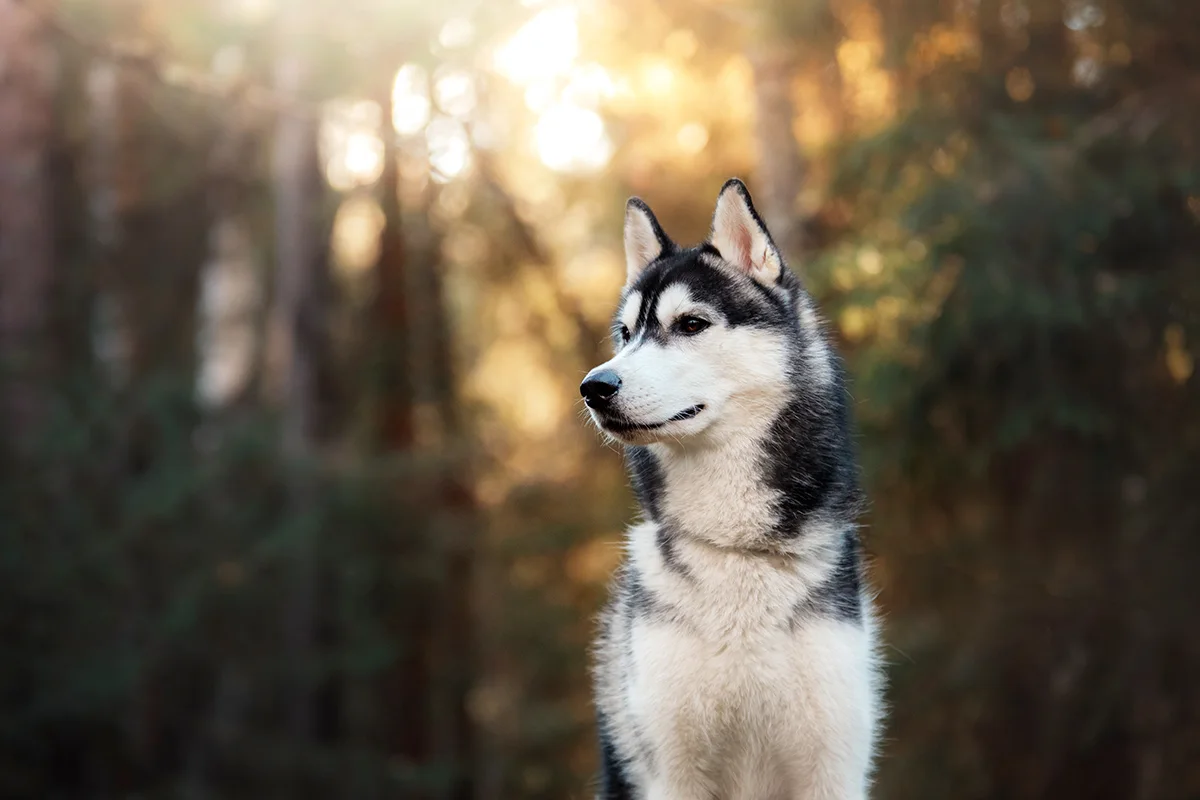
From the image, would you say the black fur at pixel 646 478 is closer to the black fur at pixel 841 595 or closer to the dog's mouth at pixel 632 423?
the dog's mouth at pixel 632 423

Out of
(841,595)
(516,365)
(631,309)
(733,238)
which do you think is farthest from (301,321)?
(841,595)

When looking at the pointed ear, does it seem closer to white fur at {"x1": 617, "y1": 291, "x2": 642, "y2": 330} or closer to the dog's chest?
white fur at {"x1": 617, "y1": 291, "x2": 642, "y2": 330}

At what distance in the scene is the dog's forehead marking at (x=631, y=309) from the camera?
3.78 m

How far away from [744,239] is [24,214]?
31.0 ft

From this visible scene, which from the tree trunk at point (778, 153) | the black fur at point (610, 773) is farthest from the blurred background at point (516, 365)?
the black fur at point (610, 773)

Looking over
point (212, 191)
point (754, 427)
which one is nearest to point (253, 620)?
point (212, 191)

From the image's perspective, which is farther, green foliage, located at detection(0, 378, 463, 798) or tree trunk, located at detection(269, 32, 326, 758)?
tree trunk, located at detection(269, 32, 326, 758)

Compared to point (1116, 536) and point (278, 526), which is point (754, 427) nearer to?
point (1116, 536)

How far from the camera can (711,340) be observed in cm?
356

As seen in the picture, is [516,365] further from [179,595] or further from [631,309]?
[631,309]

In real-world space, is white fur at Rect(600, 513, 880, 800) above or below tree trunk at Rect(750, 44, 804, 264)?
below

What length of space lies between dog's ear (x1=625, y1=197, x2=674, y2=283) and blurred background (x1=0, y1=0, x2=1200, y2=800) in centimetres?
326

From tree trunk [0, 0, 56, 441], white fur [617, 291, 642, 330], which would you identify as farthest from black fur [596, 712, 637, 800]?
tree trunk [0, 0, 56, 441]

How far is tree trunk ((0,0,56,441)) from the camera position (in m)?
9.84
